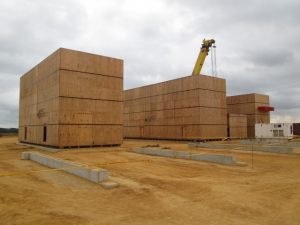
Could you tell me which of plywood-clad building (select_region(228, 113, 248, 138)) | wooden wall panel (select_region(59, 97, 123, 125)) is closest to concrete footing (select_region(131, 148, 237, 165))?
wooden wall panel (select_region(59, 97, 123, 125))

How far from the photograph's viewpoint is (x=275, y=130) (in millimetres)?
34844

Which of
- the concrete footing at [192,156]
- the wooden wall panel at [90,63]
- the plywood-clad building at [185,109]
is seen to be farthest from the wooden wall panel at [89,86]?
the plywood-clad building at [185,109]

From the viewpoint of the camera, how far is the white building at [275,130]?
34.2 m

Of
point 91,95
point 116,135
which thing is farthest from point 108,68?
point 116,135

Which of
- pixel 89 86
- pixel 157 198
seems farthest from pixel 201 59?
pixel 157 198

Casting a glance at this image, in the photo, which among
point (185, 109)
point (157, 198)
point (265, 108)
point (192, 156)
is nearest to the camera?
point (157, 198)

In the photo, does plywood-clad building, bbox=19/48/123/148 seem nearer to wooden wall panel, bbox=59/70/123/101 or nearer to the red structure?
wooden wall panel, bbox=59/70/123/101

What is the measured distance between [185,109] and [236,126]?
331 inches

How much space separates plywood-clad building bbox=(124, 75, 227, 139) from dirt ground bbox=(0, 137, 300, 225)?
19.4 m

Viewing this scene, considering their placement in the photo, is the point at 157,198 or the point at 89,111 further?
the point at 89,111

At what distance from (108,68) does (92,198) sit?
55.8ft

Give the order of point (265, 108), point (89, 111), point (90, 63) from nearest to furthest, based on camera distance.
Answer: point (89, 111), point (90, 63), point (265, 108)

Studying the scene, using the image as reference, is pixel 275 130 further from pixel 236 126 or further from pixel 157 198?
pixel 157 198

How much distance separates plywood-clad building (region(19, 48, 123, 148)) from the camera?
69.3 ft
